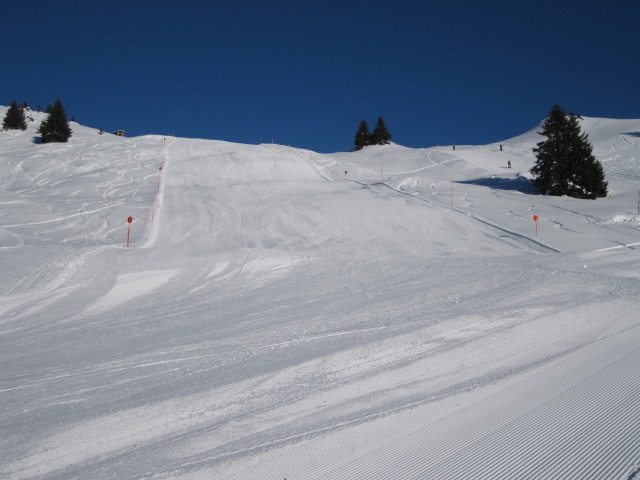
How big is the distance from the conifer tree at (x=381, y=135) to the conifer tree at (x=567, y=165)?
37408mm

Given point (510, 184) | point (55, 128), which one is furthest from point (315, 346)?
point (55, 128)

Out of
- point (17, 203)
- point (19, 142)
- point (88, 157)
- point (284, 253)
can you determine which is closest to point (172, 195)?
point (17, 203)

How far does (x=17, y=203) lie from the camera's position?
57.1 ft

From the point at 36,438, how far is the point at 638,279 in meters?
11.1

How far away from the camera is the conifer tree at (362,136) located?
6263cm

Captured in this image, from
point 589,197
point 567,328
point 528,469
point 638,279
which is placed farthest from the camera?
point 589,197

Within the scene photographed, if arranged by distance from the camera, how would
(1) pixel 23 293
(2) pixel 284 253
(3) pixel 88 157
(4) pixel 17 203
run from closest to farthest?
(1) pixel 23 293, (2) pixel 284 253, (4) pixel 17 203, (3) pixel 88 157

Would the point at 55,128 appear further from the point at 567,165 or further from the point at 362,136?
the point at 567,165

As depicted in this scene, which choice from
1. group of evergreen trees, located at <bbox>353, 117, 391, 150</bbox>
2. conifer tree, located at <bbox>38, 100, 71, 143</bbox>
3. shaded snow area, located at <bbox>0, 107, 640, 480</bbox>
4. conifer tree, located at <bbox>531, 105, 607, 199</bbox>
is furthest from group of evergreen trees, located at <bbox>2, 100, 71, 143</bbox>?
conifer tree, located at <bbox>531, 105, 607, 199</bbox>

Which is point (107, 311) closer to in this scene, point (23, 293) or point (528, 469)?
point (23, 293)

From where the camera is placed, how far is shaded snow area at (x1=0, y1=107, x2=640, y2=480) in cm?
329

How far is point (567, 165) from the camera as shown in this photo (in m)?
24.9

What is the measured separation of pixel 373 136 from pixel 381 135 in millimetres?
1251

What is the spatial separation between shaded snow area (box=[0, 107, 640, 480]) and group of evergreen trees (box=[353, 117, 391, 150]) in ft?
156
